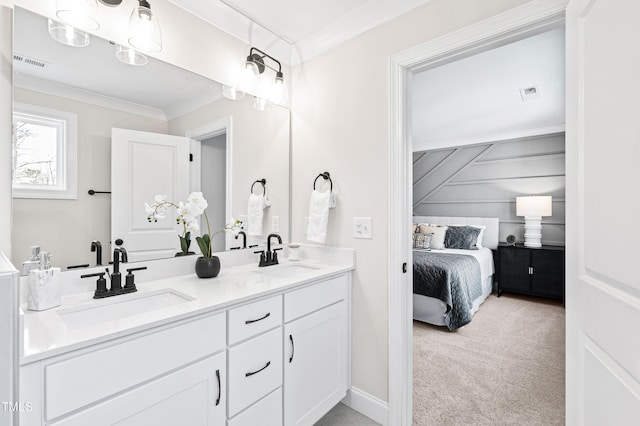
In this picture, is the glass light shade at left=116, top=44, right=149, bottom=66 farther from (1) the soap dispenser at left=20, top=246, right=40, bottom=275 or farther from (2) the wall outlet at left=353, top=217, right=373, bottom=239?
(2) the wall outlet at left=353, top=217, right=373, bottom=239

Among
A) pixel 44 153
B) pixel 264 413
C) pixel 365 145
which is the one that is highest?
pixel 365 145

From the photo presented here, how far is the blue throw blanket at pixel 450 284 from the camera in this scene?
308 cm

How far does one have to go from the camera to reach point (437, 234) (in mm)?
4750

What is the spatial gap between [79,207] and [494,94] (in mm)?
3650

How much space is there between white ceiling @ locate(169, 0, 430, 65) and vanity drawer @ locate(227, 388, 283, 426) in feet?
6.63

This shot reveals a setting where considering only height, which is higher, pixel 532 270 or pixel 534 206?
pixel 534 206

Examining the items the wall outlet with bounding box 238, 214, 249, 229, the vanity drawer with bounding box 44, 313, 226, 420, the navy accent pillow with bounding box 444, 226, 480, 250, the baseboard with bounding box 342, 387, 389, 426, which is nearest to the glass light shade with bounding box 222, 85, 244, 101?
A: the wall outlet with bounding box 238, 214, 249, 229

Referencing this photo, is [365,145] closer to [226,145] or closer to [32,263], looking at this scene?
[226,145]

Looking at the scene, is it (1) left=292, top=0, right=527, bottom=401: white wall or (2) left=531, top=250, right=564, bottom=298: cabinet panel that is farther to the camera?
(2) left=531, top=250, right=564, bottom=298: cabinet panel

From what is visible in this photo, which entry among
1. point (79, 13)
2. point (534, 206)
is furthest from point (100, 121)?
point (534, 206)

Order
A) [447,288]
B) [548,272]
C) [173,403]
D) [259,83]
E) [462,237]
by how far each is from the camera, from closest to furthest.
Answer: [173,403]
[259,83]
[447,288]
[548,272]
[462,237]

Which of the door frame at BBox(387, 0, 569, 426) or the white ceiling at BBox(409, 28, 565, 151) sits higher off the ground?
the white ceiling at BBox(409, 28, 565, 151)

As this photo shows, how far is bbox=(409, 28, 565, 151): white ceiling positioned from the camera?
2.44m
